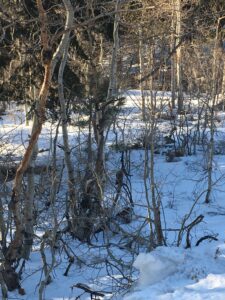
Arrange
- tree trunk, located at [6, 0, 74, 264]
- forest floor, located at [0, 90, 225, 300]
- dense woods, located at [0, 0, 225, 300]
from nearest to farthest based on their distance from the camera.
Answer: forest floor, located at [0, 90, 225, 300] < tree trunk, located at [6, 0, 74, 264] < dense woods, located at [0, 0, 225, 300]

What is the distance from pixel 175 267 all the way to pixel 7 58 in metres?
6.96

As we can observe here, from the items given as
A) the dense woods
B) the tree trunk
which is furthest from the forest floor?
the tree trunk

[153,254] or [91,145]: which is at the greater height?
[91,145]

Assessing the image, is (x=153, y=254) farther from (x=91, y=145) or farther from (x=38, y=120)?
(x=91, y=145)

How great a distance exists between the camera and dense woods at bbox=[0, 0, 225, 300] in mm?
5551

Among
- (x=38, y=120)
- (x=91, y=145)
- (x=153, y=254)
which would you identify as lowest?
(x=153, y=254)

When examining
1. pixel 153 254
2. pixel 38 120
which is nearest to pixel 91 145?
pixel 38 120

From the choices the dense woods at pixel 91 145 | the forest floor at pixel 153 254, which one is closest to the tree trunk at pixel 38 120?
the dense woods at pixel 91 145

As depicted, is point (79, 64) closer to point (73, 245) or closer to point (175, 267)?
point (73, 245)

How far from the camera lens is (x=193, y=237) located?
7.47 m

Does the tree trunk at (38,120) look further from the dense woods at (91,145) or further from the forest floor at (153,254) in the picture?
the forest floor at (153,254)

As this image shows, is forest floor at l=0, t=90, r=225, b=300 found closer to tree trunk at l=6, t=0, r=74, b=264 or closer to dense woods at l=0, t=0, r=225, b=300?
dense woods at l=0, t=0, r=225, b=300

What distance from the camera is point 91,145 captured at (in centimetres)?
951

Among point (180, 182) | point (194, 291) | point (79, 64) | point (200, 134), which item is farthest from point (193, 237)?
point (200, 134)
